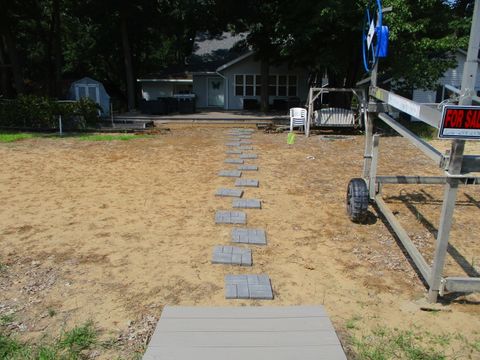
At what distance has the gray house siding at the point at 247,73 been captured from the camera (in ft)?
77.2

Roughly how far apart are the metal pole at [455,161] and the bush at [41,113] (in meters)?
14.2

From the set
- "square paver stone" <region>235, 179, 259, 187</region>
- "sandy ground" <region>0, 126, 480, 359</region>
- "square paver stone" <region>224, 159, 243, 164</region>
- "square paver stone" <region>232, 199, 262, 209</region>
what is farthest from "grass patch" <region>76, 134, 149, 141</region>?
"square paver stone" <region>232, 199, 262, 209</region>

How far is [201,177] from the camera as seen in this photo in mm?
8180

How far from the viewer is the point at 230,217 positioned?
5770 millimetres

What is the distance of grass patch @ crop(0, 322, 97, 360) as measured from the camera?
290 centimetres

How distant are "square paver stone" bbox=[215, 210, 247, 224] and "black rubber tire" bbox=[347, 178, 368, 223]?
144cm

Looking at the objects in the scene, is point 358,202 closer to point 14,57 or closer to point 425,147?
point 425,147

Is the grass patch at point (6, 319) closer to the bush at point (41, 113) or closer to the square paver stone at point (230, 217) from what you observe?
the square paver stone at point (230, 217)

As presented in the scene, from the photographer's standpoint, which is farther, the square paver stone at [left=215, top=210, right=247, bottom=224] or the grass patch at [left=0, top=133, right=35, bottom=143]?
the grass patch at [left=0, top=133, right=35, bottom=143]

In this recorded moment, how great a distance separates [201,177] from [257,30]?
12.7m

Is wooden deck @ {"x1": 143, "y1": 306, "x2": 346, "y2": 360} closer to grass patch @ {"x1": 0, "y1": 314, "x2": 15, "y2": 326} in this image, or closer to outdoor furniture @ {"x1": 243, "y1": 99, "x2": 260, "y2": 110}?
grass patch @ {"x1": 0, "y1": 314, "x2": 15, "y2": 326}

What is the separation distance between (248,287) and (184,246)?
1.25m

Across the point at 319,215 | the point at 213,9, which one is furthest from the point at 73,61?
the point at 319,215

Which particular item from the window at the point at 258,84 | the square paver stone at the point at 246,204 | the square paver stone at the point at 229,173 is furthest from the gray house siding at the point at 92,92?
the square paver stone at the point at 246,204
